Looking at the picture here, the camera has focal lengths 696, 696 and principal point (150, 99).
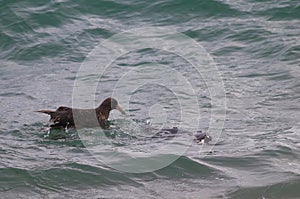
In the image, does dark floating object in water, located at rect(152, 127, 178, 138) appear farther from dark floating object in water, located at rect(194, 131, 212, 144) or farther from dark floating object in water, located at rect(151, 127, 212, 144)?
dark floating object in water, located at rect(194, 131, 212, 144)

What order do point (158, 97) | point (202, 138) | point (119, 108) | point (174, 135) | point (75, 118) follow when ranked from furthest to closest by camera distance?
point (158, 97) < point (119, 108) < point (174, 135) < point (75, 118) < point (202, 138)

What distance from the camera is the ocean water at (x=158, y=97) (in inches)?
271

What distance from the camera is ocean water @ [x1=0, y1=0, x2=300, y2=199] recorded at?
271 inches

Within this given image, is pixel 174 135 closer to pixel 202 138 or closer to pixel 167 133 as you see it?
pixel 167 133

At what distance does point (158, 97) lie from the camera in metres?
10.3

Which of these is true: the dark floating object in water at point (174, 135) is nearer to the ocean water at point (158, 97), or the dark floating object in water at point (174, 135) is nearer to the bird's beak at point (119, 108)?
the ocean water at point (158, 97)

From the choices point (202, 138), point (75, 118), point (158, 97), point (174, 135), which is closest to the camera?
point (202, 138)

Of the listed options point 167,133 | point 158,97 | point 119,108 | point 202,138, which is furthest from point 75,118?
point 158,97

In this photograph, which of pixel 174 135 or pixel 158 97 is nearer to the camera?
pixel 174 135

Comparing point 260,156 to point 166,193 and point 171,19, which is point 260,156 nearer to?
point 166,193

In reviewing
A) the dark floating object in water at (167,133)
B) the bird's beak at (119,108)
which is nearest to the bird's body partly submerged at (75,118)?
the bird's beak at (119,108)

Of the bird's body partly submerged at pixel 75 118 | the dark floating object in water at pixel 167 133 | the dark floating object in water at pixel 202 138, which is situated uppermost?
the bird's body partly submerged at pixel 75 118

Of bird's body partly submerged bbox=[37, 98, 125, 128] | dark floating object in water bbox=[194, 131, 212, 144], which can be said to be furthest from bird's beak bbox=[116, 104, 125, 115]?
dark floating object in water bbox=[194, 131, 212, 144]

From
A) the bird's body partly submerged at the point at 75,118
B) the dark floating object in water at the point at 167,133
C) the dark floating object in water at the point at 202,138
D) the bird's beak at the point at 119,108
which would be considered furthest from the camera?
the bird's beak at the point at 119,108
